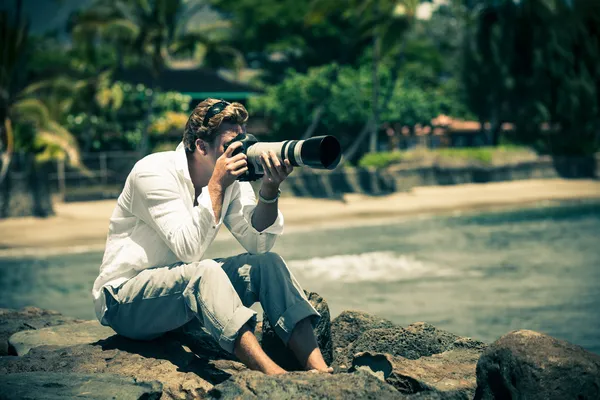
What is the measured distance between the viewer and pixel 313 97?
2689 centimetres

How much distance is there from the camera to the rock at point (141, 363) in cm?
357

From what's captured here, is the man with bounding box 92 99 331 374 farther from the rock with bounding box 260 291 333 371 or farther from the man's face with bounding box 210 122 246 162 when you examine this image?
the rock with bounding box 260 291 333 371

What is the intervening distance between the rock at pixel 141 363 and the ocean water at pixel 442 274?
5148 mm

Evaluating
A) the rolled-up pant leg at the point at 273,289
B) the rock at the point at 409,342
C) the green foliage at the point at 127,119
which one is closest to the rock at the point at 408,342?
the rock at the point at 409,342

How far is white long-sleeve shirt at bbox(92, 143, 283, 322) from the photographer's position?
11.6 ft

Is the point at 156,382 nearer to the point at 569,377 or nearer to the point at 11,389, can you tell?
the point at 11,389

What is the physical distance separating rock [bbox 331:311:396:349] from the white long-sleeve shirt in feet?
2.81

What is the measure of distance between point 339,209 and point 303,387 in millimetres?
17514

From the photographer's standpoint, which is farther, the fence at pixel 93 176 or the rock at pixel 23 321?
the fence at pixel 93 176

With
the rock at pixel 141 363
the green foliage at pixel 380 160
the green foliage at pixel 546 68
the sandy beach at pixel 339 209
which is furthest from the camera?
the green foliage at pixel 546 68

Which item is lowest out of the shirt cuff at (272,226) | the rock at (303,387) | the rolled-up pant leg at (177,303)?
the rock at (303,387)

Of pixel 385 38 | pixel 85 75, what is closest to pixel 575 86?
pixel 385 38

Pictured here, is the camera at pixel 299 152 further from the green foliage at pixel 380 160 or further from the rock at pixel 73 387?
the green foliage at pixel 380 160

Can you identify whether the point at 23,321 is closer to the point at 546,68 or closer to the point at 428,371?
the point at 428,371
